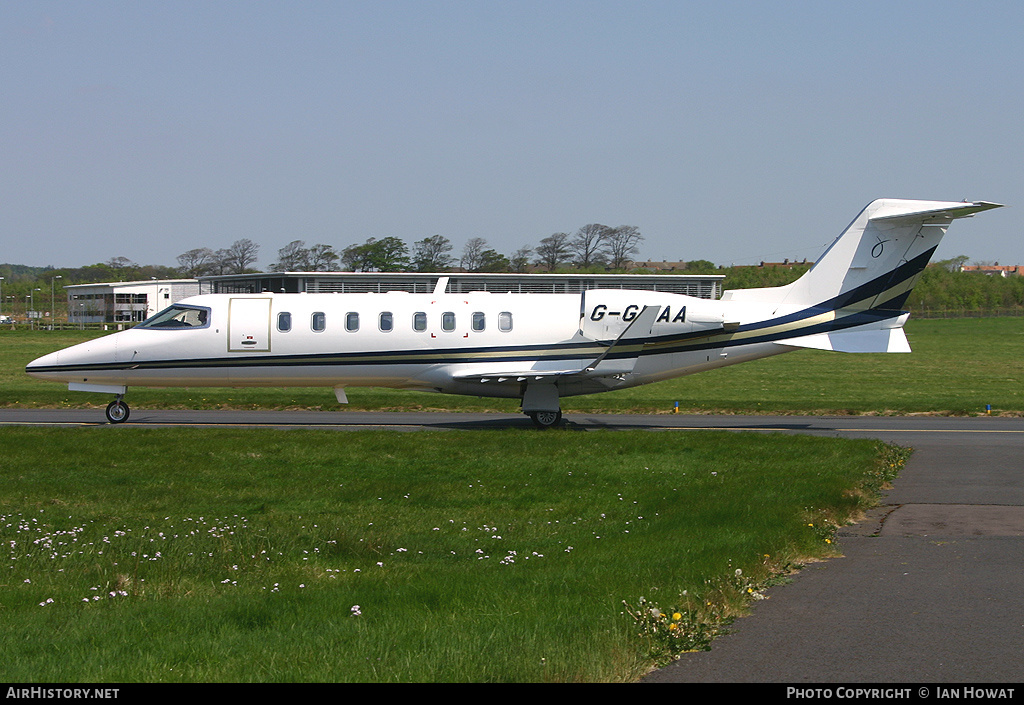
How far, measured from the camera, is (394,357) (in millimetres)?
22781

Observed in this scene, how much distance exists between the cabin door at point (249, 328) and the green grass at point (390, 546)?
384 centimetres

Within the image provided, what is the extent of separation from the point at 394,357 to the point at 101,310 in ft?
357

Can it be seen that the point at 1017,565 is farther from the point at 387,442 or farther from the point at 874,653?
the point at 387,442

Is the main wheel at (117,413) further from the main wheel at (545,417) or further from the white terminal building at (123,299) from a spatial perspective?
the white terminal building at (123,299)

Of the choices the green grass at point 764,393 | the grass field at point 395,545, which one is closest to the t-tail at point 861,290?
the grass field at point 395,545

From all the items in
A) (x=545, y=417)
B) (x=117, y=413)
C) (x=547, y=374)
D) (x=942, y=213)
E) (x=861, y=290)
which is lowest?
(x=117, y=413)

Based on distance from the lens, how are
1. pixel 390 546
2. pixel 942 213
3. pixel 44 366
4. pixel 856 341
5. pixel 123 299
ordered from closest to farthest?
pixel 390 546 < pixel 942 213 < pixel 856 341 < pixel 44 366 < pixel 123 299

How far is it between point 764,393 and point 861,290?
12.6 meters

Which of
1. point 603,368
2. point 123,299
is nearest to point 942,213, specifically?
point 603,368

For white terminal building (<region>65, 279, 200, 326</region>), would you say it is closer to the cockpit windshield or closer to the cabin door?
the cockpit windshield

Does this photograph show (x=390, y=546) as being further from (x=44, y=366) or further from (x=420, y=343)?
(x=44, y=366)

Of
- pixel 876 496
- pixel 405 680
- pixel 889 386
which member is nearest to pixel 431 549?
pixel 405 680

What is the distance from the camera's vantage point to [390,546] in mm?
11086
